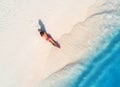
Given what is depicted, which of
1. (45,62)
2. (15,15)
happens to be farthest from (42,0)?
(45,62)

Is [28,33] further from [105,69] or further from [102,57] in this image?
[105,69]

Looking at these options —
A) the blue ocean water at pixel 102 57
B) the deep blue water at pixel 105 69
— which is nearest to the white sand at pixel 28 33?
the blue ocean water at pixel 102 57

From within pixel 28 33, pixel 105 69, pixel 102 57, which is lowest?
pixel 105 69

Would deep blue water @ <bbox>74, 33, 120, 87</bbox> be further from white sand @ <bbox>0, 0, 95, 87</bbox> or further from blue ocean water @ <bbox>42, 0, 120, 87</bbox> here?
white sand @ <bbox>0, 0, 95, 87</bbox>

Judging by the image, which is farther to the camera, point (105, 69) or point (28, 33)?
point (105, 69)

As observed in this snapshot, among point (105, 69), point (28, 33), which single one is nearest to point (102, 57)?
point (105, 69)

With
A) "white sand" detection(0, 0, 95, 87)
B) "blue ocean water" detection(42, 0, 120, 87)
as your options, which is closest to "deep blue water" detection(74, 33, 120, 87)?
"blue ocean water" detection(42, 0, 120, 87)
